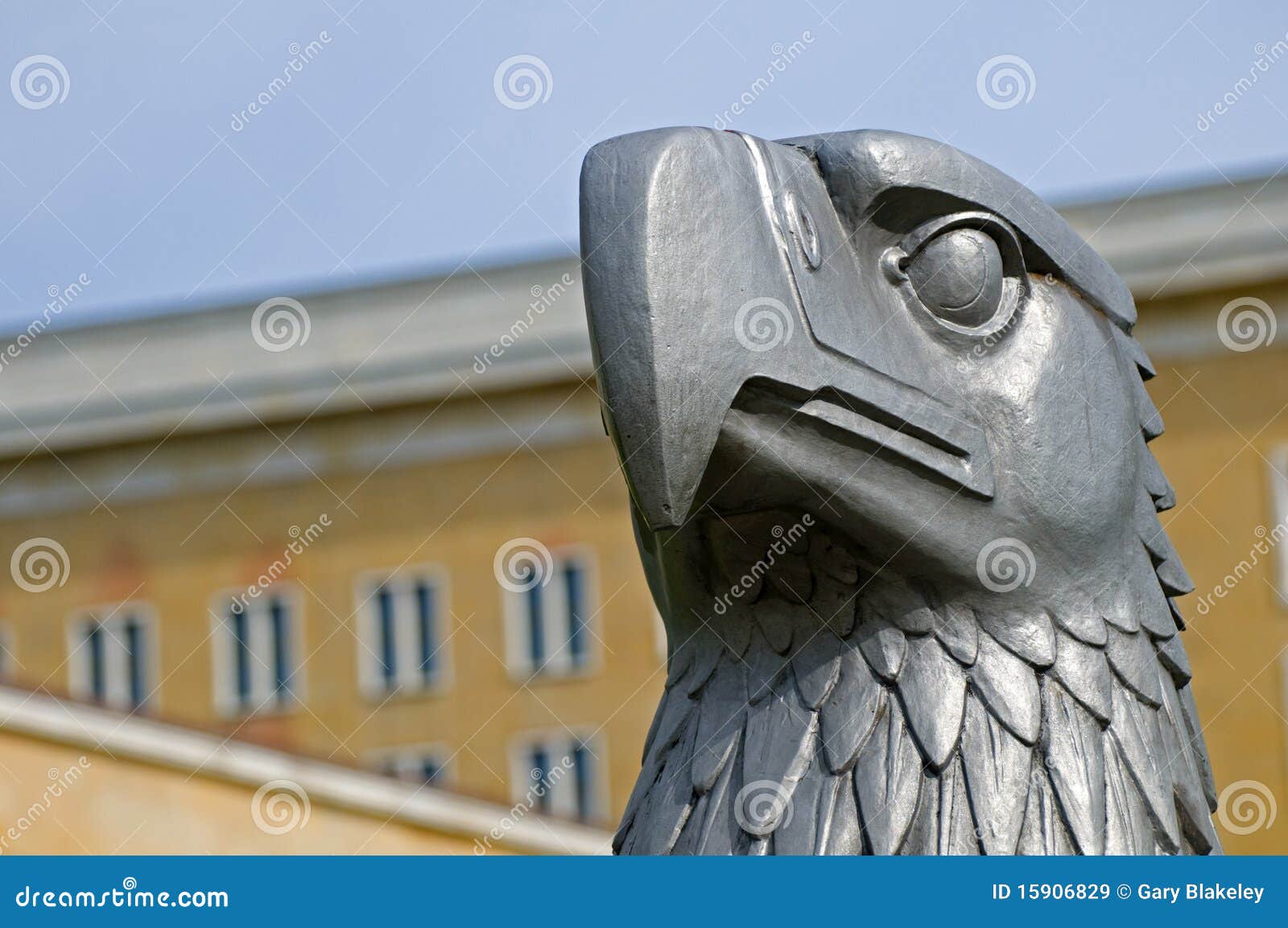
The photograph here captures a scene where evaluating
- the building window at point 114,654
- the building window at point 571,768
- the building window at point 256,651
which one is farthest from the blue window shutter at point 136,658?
the building window at point 571,768

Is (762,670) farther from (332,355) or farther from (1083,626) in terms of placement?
(332,355)

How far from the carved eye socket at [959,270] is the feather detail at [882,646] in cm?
46

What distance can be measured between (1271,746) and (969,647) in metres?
28.3

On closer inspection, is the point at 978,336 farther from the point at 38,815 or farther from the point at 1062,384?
the point at 38,815

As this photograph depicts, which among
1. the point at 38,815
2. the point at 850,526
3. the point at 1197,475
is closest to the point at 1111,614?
the point at 850,526

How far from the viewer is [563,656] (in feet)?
116

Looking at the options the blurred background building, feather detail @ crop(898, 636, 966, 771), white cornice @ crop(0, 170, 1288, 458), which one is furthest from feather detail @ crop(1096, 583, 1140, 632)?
white cornice @ crop(0, 170, 1288, 458)

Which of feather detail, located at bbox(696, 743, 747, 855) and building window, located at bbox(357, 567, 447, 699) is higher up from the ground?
building window, located at bbox(357, 567, 447, 699)

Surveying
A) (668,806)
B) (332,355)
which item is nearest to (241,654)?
(332,355)

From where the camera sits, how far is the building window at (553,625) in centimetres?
3497

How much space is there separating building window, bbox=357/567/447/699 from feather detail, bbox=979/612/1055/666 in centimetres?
3226

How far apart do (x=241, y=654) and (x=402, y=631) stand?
10.8 ft

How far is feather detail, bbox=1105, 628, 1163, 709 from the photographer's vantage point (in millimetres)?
3225

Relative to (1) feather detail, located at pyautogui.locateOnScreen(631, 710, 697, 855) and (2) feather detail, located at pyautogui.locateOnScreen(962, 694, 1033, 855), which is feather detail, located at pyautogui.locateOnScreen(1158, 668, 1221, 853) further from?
(1) feather detail, located at pyautogui.locateOnScreen(631, 710, 697, 855)
